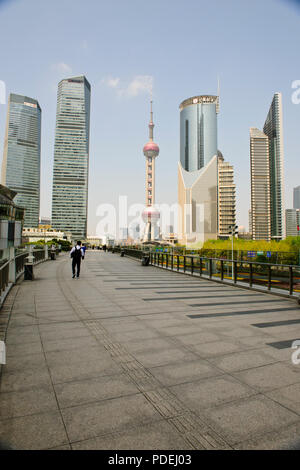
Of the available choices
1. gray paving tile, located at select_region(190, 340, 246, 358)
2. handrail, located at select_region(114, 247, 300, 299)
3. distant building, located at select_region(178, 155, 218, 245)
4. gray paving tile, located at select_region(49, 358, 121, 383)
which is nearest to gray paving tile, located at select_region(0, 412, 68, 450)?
gray paving tile, located at select_region(49, 358, 121, 383)

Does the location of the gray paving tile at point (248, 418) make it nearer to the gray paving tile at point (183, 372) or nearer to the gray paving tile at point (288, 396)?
the gray paving tile at point (288, 396)

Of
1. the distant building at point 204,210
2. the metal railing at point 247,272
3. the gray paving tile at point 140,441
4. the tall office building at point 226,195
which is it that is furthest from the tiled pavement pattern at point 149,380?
the distant building at point 204,210

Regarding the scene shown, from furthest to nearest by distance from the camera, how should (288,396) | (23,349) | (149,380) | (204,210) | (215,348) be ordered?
1. (204,210)
2. (215,348)
3. (23,349)
4. (149,380)
5. (288,396)

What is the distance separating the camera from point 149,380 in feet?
11.3

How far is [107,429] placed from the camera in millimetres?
2459

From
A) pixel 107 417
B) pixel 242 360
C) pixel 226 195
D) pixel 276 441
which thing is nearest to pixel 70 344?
pixel 107 417

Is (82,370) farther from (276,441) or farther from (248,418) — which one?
(276,441)

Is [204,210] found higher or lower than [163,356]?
higher

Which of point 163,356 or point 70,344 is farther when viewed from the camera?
point 70,344

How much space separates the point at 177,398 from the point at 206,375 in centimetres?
71

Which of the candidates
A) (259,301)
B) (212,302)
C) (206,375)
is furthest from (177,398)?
(259,301)

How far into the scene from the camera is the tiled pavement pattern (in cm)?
241

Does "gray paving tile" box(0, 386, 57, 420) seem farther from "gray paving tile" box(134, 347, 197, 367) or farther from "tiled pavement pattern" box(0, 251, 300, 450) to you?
"gray paving tile" box(134, 347, 197, 367)

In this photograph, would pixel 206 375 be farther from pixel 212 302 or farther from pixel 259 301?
pixel 259 301
